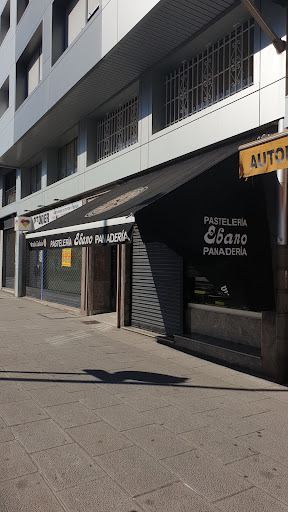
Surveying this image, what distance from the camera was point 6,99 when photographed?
2197 centimetres

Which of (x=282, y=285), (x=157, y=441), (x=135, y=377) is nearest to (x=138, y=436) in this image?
(x=157, y=441)

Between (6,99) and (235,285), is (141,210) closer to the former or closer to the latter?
(235,285)

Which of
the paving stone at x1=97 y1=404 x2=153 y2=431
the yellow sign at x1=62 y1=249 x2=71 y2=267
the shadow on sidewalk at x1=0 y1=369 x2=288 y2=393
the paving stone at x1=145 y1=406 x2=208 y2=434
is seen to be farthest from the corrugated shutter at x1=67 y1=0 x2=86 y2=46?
the paving stone at x1=145 y1=406 x2=208 y2=434

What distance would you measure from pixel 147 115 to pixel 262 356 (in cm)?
631

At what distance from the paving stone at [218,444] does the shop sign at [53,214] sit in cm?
1016

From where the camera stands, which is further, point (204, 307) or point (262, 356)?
point (204, 307)

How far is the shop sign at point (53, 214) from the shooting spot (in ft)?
45.5

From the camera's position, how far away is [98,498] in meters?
2.94

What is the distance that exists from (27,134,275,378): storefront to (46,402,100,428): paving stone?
7.87 ft

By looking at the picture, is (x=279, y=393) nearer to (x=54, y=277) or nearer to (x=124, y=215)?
(x=124, y=215)

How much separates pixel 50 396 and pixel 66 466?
6.22 feet

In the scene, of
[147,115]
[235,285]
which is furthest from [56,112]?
[235,285]

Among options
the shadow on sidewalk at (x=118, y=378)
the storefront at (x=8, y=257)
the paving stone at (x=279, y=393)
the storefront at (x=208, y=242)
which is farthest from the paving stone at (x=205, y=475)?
the storefront at (x=8, y=257)

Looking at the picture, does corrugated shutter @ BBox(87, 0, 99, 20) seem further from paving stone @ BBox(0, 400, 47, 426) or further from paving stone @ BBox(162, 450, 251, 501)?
paving stone @ BBox(162, 450, 251, 501)
